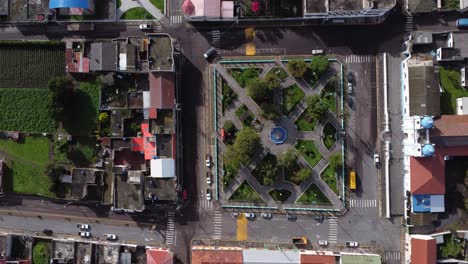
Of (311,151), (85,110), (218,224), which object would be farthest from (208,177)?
(85,110)

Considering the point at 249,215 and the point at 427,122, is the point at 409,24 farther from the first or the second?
the point at 249,215

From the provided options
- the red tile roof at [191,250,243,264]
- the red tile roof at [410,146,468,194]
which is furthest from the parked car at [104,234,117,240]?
the red tile roof at [410,146,468,194]

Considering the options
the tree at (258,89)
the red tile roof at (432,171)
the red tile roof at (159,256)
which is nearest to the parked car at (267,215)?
the red tile roof at (159,256)

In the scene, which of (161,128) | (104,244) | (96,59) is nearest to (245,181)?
(161,128)

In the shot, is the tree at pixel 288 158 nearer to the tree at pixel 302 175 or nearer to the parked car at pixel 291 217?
the tree at pixel 302 175

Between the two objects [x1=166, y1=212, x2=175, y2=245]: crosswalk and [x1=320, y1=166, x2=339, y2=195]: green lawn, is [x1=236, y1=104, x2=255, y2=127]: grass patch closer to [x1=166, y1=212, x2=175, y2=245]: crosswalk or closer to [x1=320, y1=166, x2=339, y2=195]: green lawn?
[x1=320, y1=166, x2=339, y2=195]: green lawn
